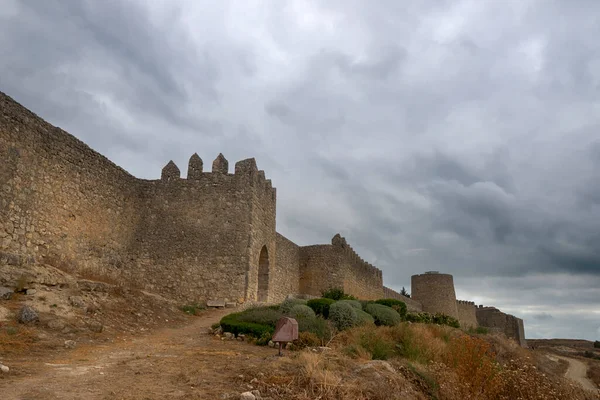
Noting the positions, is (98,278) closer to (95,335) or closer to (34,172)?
(34,172)

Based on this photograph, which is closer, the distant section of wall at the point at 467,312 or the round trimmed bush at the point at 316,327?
the round trimmed bush at the point at 316,327

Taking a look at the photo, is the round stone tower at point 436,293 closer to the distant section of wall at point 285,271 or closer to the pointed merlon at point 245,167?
the distant section of wall at point 285,271

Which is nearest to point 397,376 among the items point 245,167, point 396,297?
point 245,167

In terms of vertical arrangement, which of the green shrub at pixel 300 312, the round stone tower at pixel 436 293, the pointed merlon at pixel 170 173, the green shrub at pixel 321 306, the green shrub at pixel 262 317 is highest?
the pointed merlon at pixel 170 173

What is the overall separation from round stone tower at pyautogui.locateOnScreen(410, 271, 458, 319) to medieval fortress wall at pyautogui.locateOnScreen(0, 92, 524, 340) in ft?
74.2

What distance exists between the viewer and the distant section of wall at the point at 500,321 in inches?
2030

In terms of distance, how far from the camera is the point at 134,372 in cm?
703

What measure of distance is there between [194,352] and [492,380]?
18.3 ft

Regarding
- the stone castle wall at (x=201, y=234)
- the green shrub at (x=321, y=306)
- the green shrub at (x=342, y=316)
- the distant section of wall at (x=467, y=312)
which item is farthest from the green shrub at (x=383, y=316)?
the distant section of wall at (x=467, y=312)

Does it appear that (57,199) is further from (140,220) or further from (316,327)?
(316,327)

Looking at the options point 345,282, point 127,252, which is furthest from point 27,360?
point 345,282

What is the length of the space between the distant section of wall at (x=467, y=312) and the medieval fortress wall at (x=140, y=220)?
28.1 meters

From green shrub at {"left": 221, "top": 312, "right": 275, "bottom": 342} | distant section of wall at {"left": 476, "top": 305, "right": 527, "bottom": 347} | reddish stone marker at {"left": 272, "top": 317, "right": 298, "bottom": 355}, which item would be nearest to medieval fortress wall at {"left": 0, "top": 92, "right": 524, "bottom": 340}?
green shrub at {"left": 221, "top": 312, "right": 275, "bottom": 342}

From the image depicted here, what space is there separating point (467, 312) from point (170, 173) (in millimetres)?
40033
